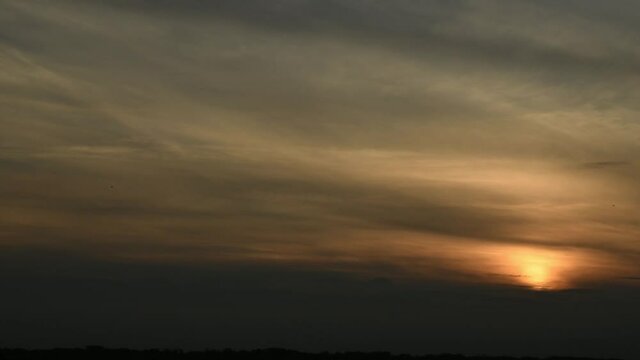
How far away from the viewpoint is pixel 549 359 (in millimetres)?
71750

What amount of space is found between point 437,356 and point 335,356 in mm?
7892

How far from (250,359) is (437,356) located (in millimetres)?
13751

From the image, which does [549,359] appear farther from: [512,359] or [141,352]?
[141,352]

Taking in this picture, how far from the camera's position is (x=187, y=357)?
2415 inches

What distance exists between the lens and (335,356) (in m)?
Result: 65.3

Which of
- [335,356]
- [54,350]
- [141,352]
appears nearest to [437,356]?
[335,356]

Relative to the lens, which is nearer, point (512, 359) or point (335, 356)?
point (335, 356)

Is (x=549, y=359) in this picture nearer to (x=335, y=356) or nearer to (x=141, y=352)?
(x=335, y=356)

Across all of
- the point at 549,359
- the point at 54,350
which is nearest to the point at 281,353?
the point at 54,350

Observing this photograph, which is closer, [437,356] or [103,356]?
[103,356]

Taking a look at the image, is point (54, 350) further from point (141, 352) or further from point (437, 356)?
point (437, 356)

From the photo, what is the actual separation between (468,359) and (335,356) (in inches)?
370

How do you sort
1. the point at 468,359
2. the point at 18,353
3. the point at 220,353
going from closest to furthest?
1. the point at 18,353
2. the point at 220,353
3. the point at 468,359

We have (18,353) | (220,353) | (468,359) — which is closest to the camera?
(18,353)
